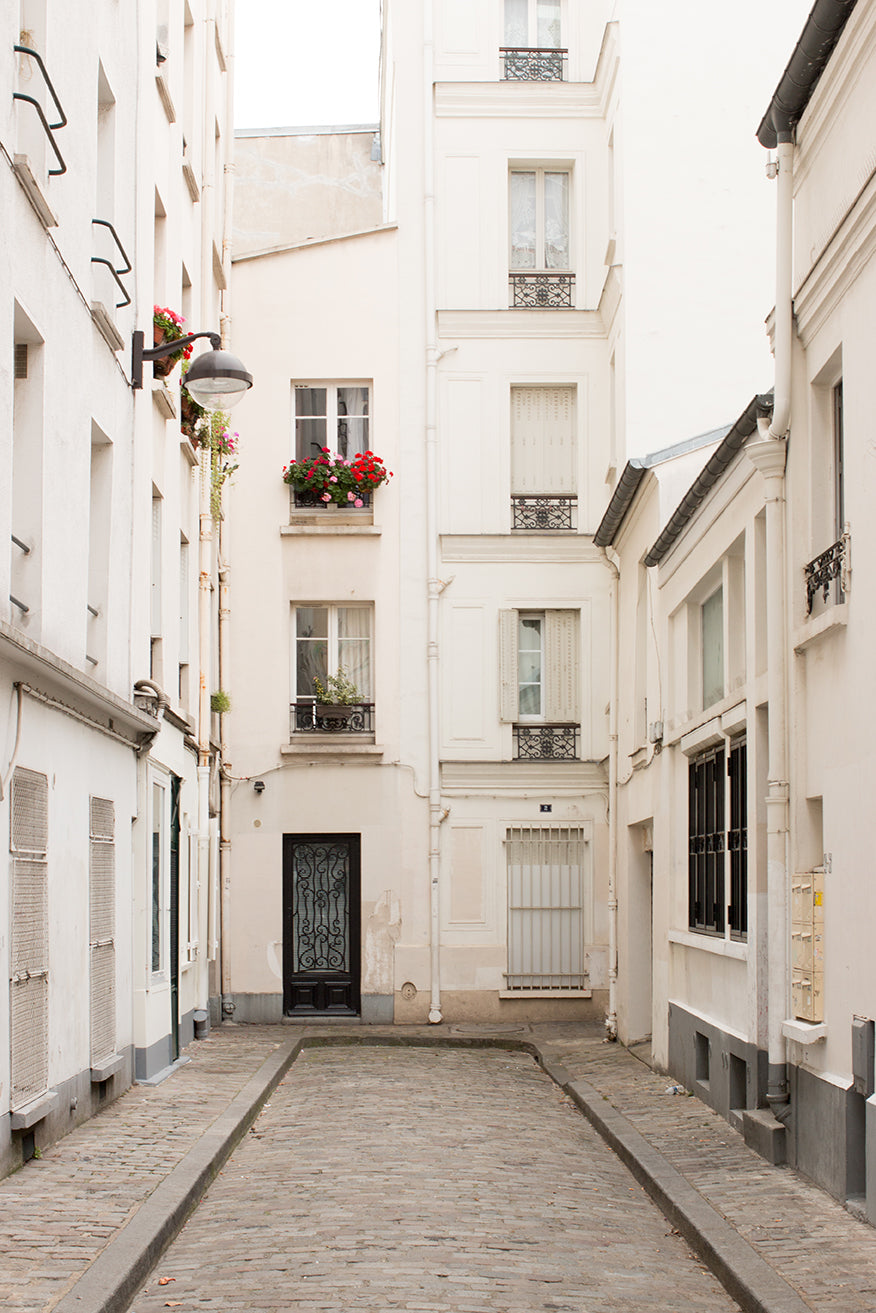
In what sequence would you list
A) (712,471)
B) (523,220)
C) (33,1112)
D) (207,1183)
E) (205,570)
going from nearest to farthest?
(33,1112) → (207,1183) → (712,471) → (205,570) → (523,220)

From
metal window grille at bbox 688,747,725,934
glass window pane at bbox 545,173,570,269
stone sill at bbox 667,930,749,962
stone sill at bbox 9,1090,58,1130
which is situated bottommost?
stone sill at bbox 9,1090,58,1130

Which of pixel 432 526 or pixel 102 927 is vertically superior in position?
pixel 432 526

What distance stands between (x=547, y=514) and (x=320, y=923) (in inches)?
241

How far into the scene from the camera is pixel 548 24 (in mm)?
21703

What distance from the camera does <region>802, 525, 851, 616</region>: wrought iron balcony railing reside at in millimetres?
8625

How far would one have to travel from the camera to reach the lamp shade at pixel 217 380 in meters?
10.9

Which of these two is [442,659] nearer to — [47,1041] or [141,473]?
[141,473]

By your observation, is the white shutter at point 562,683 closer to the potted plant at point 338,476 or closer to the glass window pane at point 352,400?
the potted plant at point 338,476

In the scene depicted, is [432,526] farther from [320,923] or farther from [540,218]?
[320,923]

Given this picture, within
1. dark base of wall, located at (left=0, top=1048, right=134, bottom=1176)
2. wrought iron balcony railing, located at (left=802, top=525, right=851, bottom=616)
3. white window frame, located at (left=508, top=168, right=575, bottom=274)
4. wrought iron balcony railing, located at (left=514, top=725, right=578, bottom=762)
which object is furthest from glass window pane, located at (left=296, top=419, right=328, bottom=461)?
wrought iron balcony railing, located at (left=802, top=525, right=851, bottom=616)

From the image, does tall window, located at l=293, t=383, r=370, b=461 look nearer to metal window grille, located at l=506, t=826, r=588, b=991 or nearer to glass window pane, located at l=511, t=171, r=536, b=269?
glass window pane, located at l=511, t=171, r=536, b=269

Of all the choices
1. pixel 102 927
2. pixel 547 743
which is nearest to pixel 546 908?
pixel 547 743

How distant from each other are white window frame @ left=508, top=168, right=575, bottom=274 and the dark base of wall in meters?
12.6

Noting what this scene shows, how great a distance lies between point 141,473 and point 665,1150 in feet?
23.0
